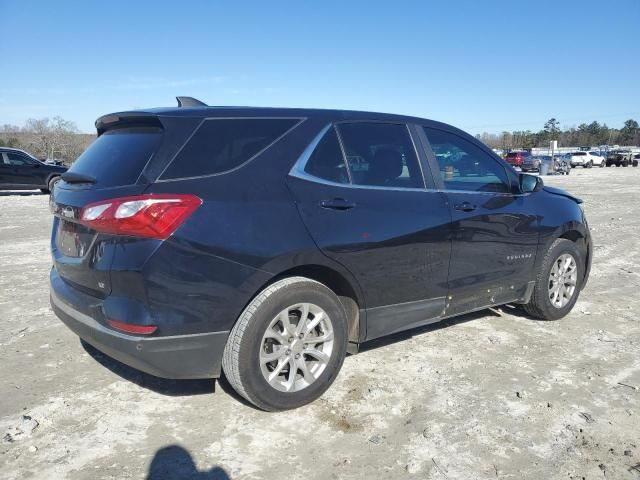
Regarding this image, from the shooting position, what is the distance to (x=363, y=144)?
11.7 feet

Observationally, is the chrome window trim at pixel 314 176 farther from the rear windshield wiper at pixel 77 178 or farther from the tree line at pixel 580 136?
the tree line at pixel 580 136

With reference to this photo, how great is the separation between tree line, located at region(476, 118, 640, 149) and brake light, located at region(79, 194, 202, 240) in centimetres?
10525

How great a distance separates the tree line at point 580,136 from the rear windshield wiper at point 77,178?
10503cm

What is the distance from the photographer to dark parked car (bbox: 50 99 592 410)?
2.71 m

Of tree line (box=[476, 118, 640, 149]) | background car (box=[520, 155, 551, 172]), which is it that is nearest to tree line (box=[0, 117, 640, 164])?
tree line (box=[476, 118, 640, 149])

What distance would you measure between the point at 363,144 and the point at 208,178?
3.93 feet

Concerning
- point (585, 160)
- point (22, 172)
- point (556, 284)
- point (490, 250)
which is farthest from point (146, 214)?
point (585, 160)

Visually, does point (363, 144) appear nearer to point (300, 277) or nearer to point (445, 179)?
point (445, 179)

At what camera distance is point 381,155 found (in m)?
3.67

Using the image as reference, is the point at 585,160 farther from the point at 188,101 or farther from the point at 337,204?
the point at 337,204

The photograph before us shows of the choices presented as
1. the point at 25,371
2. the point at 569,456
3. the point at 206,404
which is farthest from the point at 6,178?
the point at 569,456

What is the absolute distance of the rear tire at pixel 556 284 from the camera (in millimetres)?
4727

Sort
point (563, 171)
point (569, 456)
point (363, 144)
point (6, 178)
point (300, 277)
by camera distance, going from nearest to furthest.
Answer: point (569, 456) < point (300, 277) < point (363, 144) < point (6, 178) < point (563, 171)

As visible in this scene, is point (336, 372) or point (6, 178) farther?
point (6, 178)
